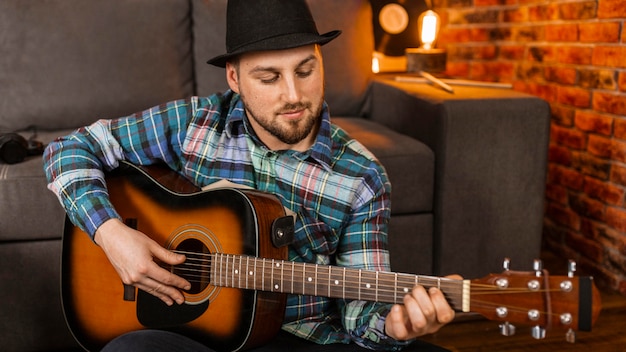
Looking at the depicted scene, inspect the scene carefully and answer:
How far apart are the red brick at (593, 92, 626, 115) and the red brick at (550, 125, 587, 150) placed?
0.14m

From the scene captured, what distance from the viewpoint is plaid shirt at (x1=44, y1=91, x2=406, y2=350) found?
1228 millimetres

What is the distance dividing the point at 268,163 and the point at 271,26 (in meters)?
0.27

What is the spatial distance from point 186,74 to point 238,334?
1.33m

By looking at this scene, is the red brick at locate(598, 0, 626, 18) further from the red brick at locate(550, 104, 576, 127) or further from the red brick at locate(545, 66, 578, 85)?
the red brick at locate(550, 104, 576, 127)

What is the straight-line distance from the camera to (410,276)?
0.96m

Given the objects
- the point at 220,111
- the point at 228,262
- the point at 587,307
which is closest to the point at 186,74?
the point at 220,111

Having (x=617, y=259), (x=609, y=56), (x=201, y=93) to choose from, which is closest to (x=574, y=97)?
(x=609, y=56)

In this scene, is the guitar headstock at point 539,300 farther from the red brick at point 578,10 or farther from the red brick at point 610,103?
the red brick at point 578,10

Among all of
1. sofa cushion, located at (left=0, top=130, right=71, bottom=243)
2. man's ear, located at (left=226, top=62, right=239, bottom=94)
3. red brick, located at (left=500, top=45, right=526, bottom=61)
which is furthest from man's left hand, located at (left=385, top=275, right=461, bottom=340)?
red brick, located at (left=500, top=45, right=526, bottom=61)

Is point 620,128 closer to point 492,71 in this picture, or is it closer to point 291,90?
point 492,71

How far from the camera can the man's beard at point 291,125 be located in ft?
3.90

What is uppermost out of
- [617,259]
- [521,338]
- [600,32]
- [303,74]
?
[600,32]

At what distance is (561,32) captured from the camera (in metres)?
2.36

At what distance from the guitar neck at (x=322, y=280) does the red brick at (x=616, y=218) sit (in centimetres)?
145
